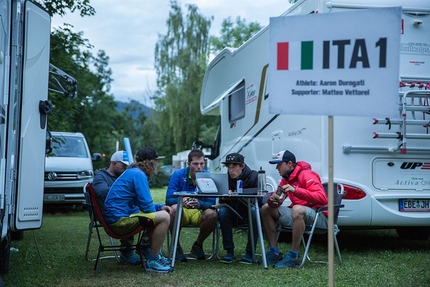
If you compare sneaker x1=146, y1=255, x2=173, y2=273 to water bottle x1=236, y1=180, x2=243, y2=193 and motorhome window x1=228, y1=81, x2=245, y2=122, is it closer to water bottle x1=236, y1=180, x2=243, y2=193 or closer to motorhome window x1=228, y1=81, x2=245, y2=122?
water bottle x1=236, y1=180, x2=243, y2=193

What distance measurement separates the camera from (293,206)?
6430mm

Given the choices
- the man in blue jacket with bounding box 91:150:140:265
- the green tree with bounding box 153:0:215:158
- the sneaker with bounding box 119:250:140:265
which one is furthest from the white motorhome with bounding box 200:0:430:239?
the green tree with bounding box 153:0:215:158

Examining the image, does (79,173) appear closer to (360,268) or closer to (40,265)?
(40,265)

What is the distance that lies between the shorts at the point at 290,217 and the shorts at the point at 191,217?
89 centimetres

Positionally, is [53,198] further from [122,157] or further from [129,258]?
[129,258]

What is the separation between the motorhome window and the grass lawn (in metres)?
2.03

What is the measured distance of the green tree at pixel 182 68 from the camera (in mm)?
34438

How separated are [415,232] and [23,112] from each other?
5854 mm

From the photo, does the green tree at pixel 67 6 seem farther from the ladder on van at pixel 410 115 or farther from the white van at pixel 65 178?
the ladder on van at pixel 410 115

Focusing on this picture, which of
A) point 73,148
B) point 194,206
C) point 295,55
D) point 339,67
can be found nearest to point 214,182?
point 194,206

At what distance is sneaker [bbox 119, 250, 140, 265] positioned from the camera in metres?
6.51

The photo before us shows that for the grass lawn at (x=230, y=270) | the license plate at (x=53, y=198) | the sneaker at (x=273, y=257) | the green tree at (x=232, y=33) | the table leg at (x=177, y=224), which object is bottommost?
the grass lawn at (x=230, y=270)

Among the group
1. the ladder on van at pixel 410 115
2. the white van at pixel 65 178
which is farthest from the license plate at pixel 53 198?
the ladder on van at pixel 410 115

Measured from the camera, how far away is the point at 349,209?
665 centimetres
